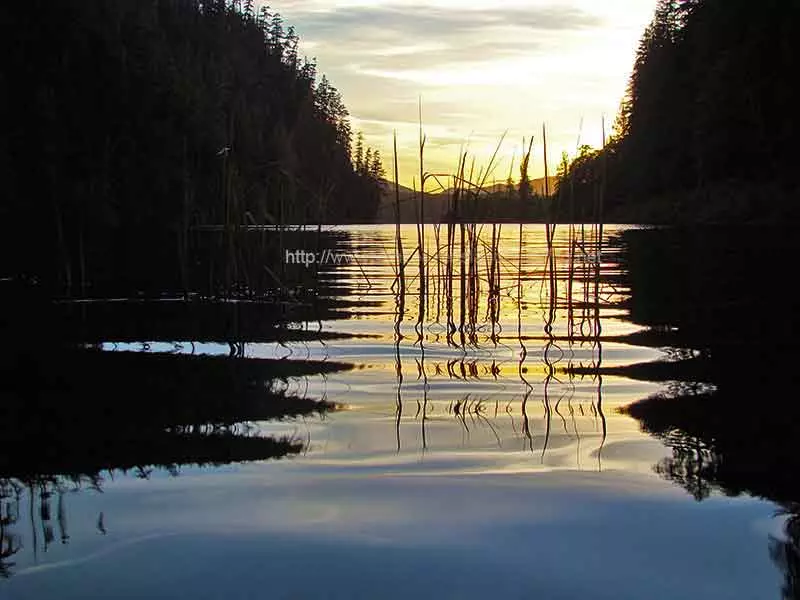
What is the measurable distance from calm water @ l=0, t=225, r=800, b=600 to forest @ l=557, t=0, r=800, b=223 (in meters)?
30.4

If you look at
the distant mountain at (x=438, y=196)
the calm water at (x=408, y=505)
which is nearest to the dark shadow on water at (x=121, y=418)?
the calm water at (x=408, y=505)

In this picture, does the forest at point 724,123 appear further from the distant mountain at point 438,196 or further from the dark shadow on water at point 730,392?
the distant mountain at point 438,196

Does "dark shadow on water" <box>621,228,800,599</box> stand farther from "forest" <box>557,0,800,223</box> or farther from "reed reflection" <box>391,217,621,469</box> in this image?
"forest" <box>557,0,800,223</box>

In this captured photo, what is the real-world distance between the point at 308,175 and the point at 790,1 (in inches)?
2779

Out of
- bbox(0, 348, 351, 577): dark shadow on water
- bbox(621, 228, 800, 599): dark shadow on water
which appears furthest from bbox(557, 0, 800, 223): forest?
bbox(0, 348, 351, 577): dark shadow on water

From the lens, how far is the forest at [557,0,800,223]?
44.7 m

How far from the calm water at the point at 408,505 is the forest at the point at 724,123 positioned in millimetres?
30410

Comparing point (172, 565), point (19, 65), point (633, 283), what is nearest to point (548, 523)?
point (172, 565)

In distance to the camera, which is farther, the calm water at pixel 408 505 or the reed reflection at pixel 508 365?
the reed reflection at pixel 508 365

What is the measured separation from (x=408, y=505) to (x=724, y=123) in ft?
166

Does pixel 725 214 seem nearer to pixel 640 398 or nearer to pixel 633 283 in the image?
pixel 633 283

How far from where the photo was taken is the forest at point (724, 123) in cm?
4469

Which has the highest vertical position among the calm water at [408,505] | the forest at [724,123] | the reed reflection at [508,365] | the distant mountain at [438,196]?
the forest at [724,123]

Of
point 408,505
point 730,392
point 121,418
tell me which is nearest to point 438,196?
point 730,392
